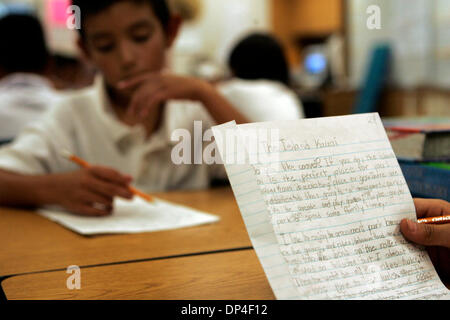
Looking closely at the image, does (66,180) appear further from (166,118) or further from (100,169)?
(166,118)

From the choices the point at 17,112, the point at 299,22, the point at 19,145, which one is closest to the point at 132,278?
the point at 19,145

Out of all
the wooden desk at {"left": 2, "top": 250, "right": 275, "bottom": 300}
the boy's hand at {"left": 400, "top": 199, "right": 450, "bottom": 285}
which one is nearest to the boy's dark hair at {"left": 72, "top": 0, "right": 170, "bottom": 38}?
the wooden desk at {"left": 2, "top": 250, "right": 275, "bottom": 300}

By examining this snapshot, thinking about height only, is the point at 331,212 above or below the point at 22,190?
above

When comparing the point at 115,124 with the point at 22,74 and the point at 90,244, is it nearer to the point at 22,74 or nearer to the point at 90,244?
the point at 90,244

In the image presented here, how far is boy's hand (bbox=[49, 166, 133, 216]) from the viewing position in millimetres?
897

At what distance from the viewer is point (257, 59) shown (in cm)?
239

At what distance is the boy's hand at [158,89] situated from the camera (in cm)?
107

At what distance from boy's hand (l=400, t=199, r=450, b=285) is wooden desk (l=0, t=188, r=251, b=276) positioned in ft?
0.62

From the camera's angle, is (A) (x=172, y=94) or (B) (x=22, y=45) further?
(B) (x=22, y=45)

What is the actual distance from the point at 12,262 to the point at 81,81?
249cm

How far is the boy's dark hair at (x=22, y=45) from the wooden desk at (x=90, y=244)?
1.32 meters

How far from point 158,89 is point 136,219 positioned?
1.08 feet

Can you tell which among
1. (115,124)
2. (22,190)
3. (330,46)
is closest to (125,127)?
(115,124)

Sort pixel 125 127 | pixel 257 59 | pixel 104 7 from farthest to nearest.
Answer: pixel 257 59 → pixel 125 127 → pixel 104 7
